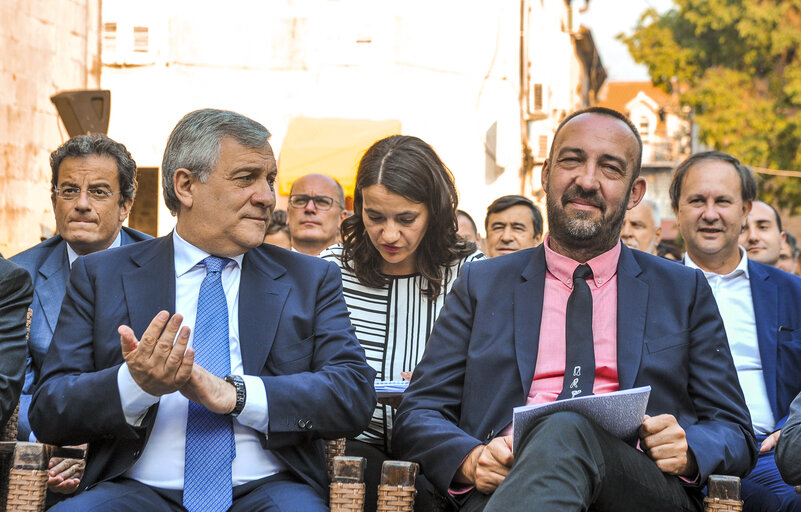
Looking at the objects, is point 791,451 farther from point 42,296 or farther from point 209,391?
point 42,296

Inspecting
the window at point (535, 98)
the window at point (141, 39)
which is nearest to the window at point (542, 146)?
the window at point (535, 98)

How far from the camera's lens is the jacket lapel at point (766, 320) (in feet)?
15.2

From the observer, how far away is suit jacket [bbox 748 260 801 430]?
4.62m

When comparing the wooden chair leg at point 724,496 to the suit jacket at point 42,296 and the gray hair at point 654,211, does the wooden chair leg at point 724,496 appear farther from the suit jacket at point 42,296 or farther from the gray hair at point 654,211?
the gray hair at point 654,211

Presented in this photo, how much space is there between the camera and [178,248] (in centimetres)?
355

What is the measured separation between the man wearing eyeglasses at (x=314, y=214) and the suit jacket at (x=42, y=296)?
2.52 metres

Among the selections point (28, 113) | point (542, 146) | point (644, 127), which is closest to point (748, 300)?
point (28, 113)

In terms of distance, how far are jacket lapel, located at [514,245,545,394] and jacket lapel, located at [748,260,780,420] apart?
1.53m

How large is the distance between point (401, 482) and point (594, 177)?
1336mm

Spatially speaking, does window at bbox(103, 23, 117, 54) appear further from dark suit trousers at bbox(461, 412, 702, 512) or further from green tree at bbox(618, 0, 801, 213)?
green tree at bbox(618, 0, 801, 213)

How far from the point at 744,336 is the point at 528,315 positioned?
68.1 inches

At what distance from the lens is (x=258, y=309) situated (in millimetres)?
3445

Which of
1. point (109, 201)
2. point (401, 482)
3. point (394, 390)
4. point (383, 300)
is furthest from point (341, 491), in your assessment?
point (109, 201)

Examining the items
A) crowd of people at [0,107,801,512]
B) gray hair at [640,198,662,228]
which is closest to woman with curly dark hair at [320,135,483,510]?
crowd of people at [0,107,801,512]
